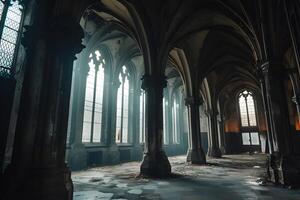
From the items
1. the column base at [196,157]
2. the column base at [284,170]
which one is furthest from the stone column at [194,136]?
the column base at [284,170]

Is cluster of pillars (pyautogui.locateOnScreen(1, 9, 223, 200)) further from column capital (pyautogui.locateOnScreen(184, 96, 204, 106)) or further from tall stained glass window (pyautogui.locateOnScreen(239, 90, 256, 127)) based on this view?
tall stained glass window (pyautogui.locateOnScreen(239, 90, 256, 127))

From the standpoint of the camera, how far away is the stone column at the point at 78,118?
10.0 m

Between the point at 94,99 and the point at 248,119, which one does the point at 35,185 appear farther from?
the point at 248,119

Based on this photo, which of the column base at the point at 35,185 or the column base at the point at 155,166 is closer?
the column base at the point at 35,185

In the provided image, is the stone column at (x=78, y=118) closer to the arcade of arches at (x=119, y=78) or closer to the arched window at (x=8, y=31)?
the arcade of arches at (x=119, y=78)

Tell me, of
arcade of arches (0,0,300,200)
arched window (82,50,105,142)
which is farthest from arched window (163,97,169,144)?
arched window (82,50,105,142)

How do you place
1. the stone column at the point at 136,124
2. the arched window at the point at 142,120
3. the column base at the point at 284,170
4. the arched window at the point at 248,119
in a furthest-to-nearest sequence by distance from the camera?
the arched window at the point at 248,119 → the arched window at the point at 142,120 → the stone column at the point at 136,124 → the column base at the point at 284,170

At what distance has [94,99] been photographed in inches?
492

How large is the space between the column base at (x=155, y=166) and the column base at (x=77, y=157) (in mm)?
4127

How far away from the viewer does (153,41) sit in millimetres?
8836

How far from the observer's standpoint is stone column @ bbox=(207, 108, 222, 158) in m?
16.9

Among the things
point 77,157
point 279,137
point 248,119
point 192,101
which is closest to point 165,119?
point 192,101

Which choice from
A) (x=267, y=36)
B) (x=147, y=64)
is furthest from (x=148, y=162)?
(x=267, y=36)

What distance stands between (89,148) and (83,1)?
8320mm
